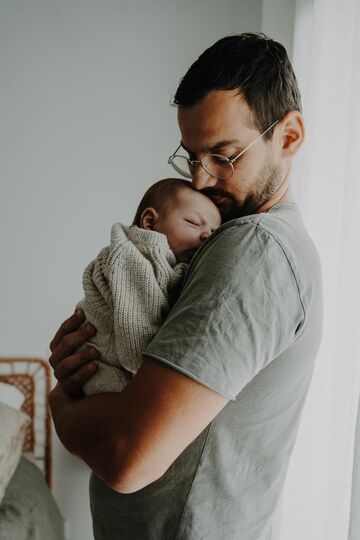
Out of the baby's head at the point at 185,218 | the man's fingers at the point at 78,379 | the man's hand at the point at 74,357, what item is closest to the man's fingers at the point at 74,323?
the man's hand at the point at 74,357

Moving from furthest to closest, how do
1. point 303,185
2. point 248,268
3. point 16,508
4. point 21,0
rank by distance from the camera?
1. point 21,0
2. point 16,508
3. point 303,185
4. point 248,268

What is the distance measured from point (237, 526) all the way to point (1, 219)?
200 centimetres

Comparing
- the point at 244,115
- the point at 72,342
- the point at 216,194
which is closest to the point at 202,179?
the point at 216,194

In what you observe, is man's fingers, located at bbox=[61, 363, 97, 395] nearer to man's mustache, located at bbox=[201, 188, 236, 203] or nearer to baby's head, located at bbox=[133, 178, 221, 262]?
baby's head, located at bbox=[133, 178, 221, 262]

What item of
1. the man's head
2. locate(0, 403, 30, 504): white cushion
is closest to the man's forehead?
the man's head

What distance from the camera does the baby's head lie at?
107cm

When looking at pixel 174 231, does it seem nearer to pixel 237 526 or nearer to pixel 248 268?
pixel 248 268

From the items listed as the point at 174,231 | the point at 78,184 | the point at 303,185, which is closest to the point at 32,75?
the point at 78,184

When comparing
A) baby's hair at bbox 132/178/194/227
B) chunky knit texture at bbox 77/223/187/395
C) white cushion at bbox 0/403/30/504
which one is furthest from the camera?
white cushion at bbox 0/403/30/504

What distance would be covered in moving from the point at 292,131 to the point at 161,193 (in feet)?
1.04

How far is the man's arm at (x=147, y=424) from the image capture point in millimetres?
663

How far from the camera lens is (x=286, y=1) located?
2.06 metres

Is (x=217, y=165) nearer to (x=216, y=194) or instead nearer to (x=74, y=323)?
(x=216, y=194)

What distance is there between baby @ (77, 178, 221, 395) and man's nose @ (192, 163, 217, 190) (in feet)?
0.17
